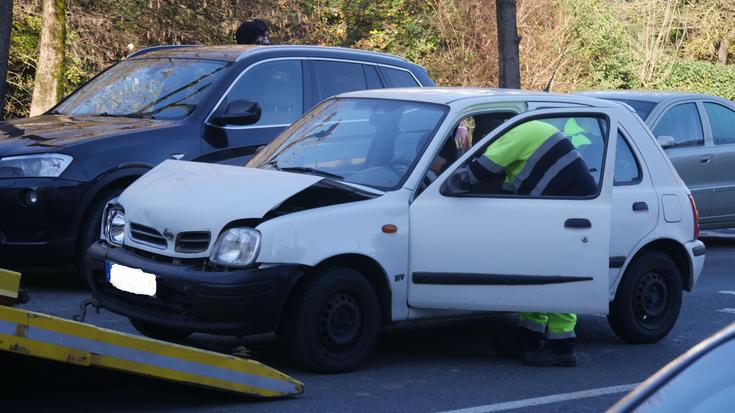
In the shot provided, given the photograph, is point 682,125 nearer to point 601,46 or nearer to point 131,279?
point 131,279

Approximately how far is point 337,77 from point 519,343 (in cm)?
372

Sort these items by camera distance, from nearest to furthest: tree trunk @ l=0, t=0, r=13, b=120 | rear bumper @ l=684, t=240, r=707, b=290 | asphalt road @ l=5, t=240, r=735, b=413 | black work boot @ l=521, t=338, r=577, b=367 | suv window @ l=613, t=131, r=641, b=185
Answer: asphalt road @ l=5, t=240, r=735, b=413 < black work boot @ l=521, t=338, r=577, b=367 < suv window @ l=613, t=131, r=641, b=185 < rear bumper @ l=684, t=240, r=707, b=290 < tree trunk @ l=0, t=0, r=13, b=120

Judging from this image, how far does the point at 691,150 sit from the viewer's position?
1290cm

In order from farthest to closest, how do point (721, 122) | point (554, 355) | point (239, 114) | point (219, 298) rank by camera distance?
point (721, 122)
point (239, 114)
point (554, 355)
point (219, 298)

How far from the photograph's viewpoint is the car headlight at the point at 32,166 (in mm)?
8750

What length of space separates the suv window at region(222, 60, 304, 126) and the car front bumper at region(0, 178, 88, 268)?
62.2 inches

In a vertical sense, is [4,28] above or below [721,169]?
above

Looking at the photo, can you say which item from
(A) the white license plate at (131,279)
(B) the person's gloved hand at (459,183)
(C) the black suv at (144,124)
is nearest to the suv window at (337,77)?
(C) the black suv at (144,124)

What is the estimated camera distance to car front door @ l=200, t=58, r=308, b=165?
938cm

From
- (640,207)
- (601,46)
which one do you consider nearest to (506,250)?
(640,207)

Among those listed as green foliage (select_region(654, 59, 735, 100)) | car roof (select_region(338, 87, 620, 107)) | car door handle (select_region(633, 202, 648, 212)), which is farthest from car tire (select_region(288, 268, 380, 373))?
green foliage (select_region(654, 59, 735, 100))

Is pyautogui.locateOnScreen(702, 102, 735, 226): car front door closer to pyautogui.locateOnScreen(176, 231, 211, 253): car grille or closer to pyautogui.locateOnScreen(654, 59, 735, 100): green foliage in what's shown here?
pyautogui.locateOnScreen(176, 231, 211, 253): car grille

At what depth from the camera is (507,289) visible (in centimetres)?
704

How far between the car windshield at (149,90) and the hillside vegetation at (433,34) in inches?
343
